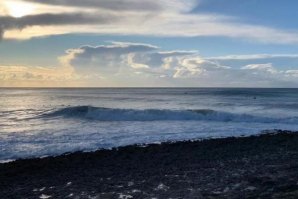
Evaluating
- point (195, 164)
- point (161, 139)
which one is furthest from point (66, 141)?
point (195, 164)

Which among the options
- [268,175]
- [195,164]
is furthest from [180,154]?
[268,175]

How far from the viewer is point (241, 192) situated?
11.2m

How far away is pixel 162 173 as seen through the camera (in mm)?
14125

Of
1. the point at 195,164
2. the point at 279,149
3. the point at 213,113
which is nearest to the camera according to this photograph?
the point at 195,164

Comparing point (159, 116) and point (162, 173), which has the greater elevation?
point (162, 173)

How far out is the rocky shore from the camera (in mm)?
11609

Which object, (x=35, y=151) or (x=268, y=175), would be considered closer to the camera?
(x=268, y=175)

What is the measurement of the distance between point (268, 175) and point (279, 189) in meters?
2.06

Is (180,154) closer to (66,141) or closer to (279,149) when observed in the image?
(279,149)

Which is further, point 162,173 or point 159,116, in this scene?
point 159,116

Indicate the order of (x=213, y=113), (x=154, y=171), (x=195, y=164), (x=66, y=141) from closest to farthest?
(x=154, y=171), (x=195, y=164), (x=66, y=141), (x=213, y=113)

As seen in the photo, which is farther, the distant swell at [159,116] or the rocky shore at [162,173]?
the distant swell at [159,116]

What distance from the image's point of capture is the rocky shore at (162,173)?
38.1ft

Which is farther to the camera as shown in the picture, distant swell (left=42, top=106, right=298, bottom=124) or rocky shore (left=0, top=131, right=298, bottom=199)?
distant swell (left=42, top=106, right=298, bottom=124)
